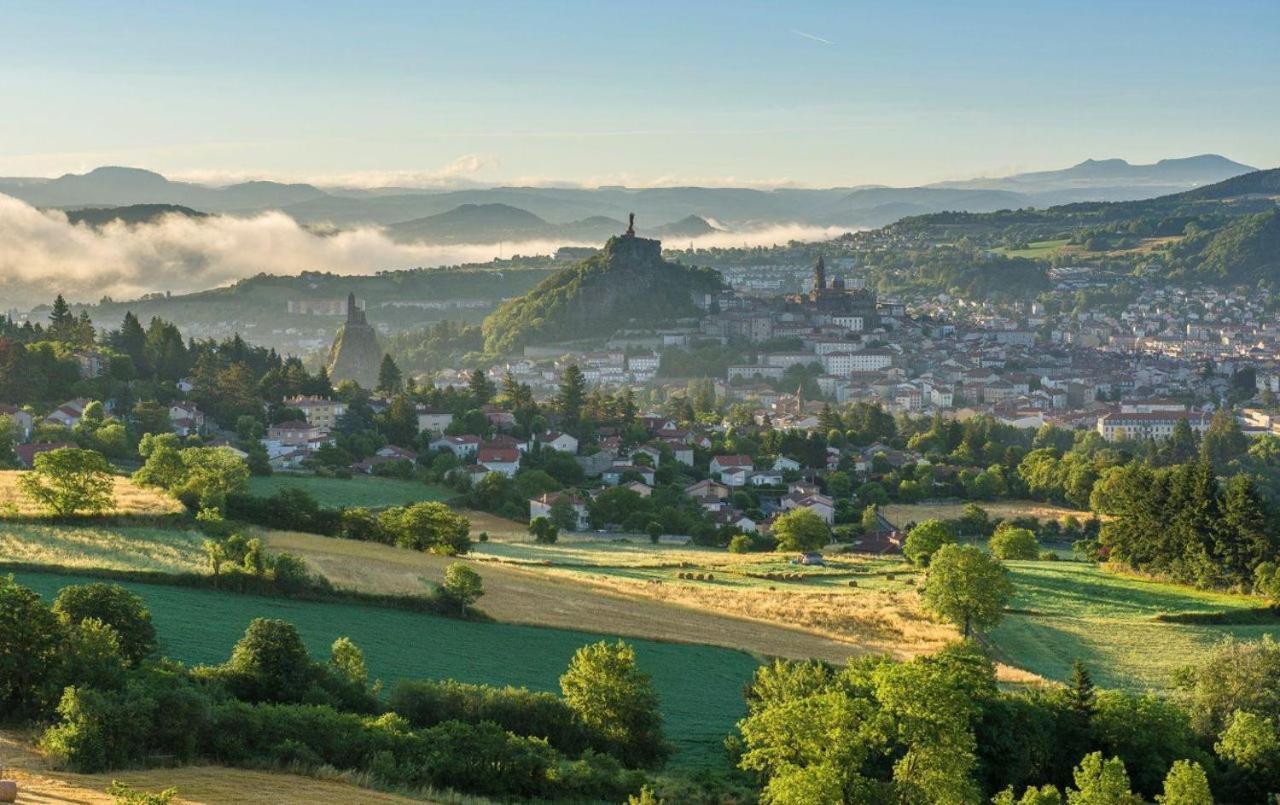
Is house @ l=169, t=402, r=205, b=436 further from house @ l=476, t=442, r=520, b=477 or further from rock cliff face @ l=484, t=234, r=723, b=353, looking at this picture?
rock cliff face @ l=484, t=234, r=723, b=353

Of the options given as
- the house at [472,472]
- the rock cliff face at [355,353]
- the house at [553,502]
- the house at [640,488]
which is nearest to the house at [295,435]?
the house at [472,472]

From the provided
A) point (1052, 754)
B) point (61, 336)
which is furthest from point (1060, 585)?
point (61, 336)

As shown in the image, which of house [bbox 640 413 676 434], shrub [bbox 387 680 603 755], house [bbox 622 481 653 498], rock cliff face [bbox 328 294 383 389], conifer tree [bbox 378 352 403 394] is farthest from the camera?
rock cliff face [bbox 328 294 383 389]

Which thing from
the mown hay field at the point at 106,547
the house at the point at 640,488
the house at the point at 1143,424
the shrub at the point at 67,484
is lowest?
the house at the point at 1143,424

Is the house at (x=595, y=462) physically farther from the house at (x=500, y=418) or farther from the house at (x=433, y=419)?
the house at (x=433, y=419)

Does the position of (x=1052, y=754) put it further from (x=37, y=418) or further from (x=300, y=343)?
(x=300, y=343)

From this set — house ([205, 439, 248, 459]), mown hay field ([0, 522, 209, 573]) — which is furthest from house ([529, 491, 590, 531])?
mown hay field ([0, 522, 209, 573])
